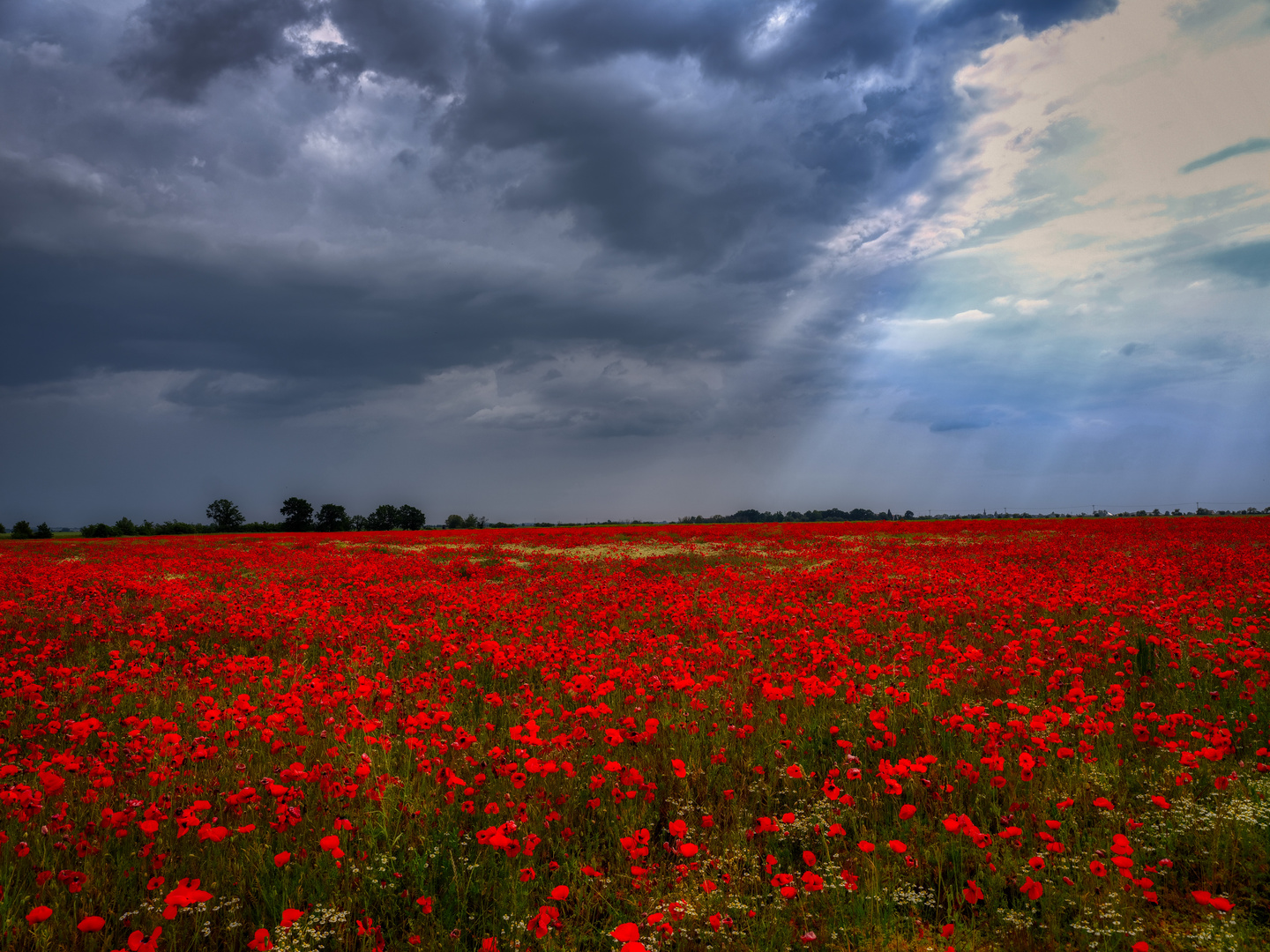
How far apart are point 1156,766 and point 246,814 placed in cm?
658

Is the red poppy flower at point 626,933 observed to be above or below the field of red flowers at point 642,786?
above

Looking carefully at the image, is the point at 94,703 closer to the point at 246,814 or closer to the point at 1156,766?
the point at 246,814

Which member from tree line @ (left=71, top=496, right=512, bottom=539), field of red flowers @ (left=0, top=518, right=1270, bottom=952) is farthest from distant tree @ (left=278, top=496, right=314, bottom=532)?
field of red flowers @ (left=0, top=518, right=1270, bottom=952)

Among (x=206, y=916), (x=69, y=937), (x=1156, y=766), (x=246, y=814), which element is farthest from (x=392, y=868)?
(x=1156, y=766)

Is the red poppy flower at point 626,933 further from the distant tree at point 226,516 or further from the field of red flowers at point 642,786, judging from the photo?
the distant tree at point 226,516

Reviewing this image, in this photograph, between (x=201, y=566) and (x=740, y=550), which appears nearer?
(x=201, y=566)

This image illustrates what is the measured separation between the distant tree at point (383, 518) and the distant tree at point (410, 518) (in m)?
0.71

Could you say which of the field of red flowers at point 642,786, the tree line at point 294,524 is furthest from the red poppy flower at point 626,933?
the tree line at point 294,524

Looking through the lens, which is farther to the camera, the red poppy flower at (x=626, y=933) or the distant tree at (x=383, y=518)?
the distant tree at (x=383, y=518)

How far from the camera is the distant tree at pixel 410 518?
90500 mm

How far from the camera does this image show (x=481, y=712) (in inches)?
236

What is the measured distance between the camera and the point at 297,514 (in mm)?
80438

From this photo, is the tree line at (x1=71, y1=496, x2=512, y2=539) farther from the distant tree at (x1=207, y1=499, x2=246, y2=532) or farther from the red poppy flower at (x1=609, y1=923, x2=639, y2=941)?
the red poppy flower at (x1=609, y1=923, x2=639, y2=941)

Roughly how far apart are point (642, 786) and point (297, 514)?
8907 cm
